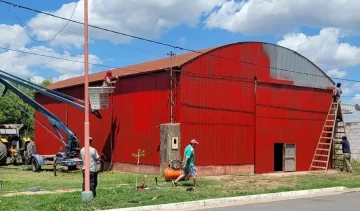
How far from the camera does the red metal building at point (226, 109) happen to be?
21.2 m

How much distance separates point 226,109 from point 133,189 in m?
8.15

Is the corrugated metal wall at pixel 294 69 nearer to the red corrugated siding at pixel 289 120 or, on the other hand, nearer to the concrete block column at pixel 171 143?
the red corrugated siding at pixel 289 120

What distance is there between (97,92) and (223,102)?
5967mm

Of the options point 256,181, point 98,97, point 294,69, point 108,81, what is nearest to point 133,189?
point 256,181

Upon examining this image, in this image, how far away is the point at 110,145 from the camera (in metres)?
24.5

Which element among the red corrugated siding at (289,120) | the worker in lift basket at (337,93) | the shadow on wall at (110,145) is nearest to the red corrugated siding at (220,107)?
the red corrugated siding at (289,120)

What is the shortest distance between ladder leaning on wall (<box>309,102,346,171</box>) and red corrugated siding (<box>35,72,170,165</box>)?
948 cm

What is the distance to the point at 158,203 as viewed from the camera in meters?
12.8

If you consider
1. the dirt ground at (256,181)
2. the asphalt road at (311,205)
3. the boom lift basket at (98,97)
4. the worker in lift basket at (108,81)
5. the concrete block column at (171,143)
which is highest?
the worker in lift basket at (108,81)

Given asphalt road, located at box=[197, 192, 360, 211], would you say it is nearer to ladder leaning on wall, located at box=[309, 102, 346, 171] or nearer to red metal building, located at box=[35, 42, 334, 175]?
red metal building, located at box=[35, 42, 334, 175]

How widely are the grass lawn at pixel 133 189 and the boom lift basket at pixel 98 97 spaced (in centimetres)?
322

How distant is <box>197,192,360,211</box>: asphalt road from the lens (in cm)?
1262

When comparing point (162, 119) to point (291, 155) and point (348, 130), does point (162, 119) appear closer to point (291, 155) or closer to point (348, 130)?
point (291, 155)

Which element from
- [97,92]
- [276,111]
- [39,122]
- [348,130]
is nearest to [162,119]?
[97,92]
